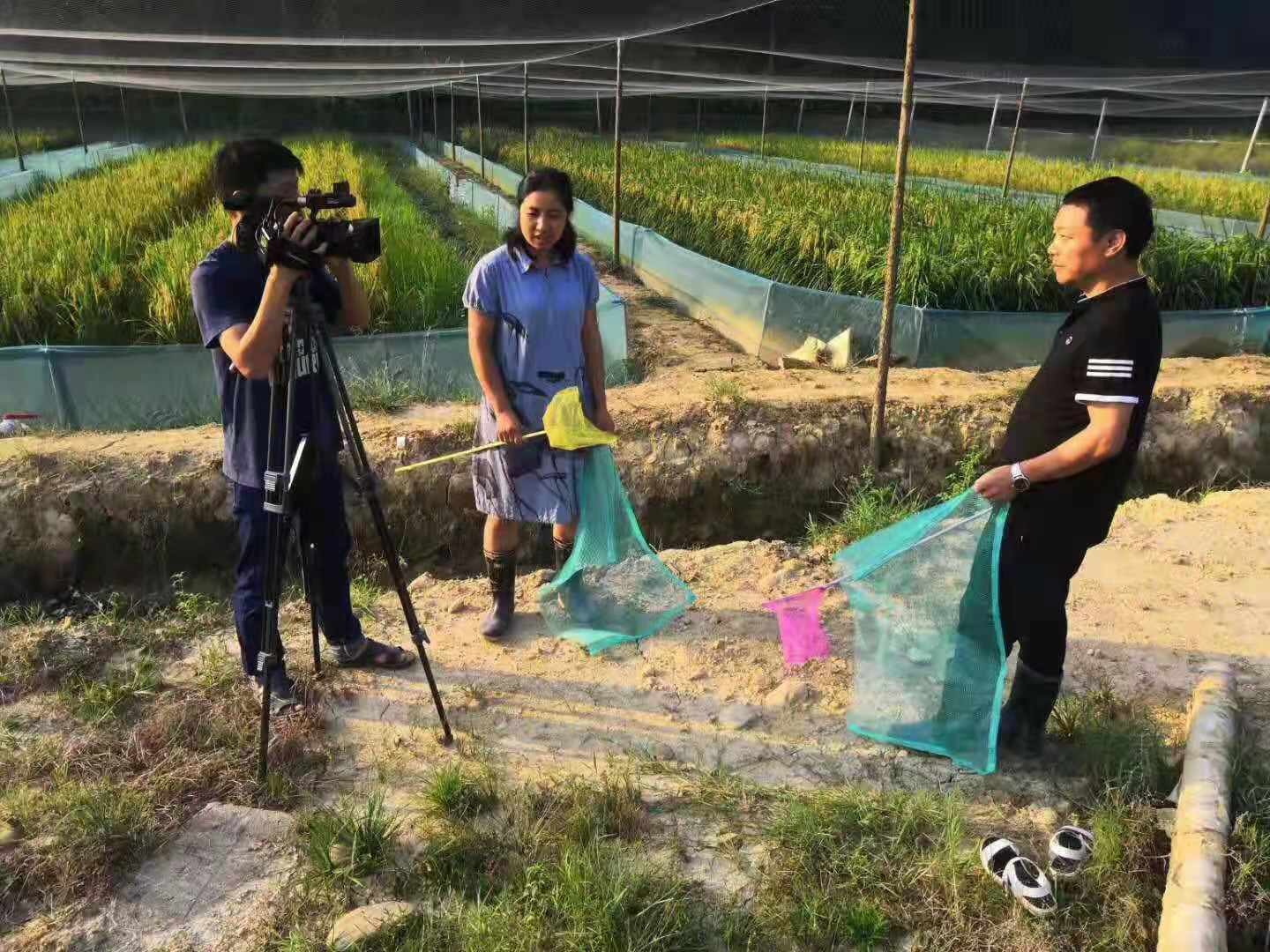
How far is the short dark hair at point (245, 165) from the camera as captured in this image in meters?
1.82

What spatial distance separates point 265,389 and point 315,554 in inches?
20.4

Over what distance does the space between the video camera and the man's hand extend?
1.40 meters

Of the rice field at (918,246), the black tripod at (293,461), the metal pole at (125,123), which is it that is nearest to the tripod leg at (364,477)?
the black tripod at (293,461)

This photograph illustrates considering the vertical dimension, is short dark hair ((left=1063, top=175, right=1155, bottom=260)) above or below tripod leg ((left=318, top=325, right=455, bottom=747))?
above

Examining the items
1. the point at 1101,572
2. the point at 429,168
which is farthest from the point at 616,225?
the point at 429,168

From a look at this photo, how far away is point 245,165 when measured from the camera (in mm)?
1823

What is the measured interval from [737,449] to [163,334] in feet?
10.7

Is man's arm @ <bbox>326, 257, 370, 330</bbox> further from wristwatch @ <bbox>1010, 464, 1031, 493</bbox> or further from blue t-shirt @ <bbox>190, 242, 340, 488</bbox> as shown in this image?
wristwatch @ <bbox>1010, 464, 1031, 493</bbox>

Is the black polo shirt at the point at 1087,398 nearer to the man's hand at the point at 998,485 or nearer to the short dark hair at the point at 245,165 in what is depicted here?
the man's hand at the point at 998,485

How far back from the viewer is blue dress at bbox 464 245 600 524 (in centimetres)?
232

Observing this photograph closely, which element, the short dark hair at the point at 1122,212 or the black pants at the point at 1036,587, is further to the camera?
the black pants at the point at 1036,587

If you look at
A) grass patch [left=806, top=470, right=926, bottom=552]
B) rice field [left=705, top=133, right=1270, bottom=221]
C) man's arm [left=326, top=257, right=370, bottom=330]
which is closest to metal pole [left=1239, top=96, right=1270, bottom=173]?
rice field [left=705, top=133, right=1270, bottom=221]

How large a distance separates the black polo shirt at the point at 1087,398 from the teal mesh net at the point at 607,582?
44.4 inches

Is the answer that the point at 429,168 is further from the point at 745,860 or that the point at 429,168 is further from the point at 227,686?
the point at 745,860
